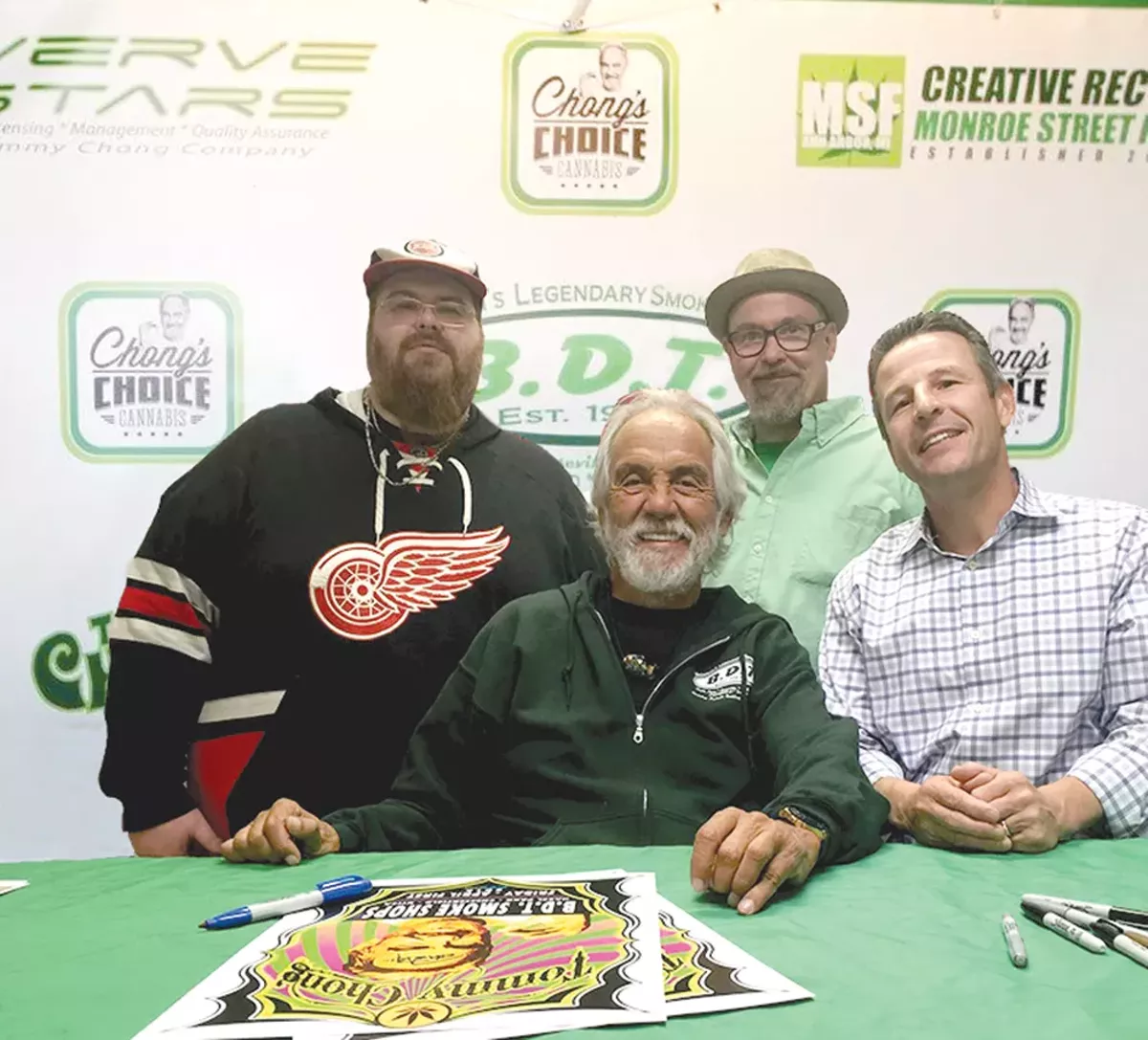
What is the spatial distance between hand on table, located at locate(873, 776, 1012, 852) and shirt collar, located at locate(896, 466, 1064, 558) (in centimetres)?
55

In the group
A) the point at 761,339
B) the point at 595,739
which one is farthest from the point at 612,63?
the point at 595,739

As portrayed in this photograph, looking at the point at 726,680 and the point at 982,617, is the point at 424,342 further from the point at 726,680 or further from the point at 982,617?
the point at 982,617

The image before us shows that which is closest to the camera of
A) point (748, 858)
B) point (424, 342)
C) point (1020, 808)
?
point (748, 858)

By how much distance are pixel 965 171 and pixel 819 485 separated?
81cm

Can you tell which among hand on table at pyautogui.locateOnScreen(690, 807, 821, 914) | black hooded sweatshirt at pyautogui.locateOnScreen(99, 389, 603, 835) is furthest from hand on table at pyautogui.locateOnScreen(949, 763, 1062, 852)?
black hooded sweatshirt at pyautogui.locateOnScreen(99, 389, 603, 835)

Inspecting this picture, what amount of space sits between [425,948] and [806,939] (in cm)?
36

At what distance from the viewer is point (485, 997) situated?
2.53 ft

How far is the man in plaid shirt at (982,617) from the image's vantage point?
1589 millimetres

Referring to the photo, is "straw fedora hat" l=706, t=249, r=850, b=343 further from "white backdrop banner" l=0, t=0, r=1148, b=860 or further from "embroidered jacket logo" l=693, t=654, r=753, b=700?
"embroidered jacket logo" l=693, t=654, r=753, b=700

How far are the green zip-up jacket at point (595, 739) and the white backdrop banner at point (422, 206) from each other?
648 millimetres

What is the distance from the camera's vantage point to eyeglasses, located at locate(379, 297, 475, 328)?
2.11m

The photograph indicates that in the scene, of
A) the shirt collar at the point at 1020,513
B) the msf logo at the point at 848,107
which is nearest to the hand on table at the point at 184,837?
the shirt collar at the point at 1020,513

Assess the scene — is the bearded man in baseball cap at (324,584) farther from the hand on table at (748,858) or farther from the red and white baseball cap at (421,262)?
the hand on table at (748,858)

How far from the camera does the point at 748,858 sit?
1.02m
